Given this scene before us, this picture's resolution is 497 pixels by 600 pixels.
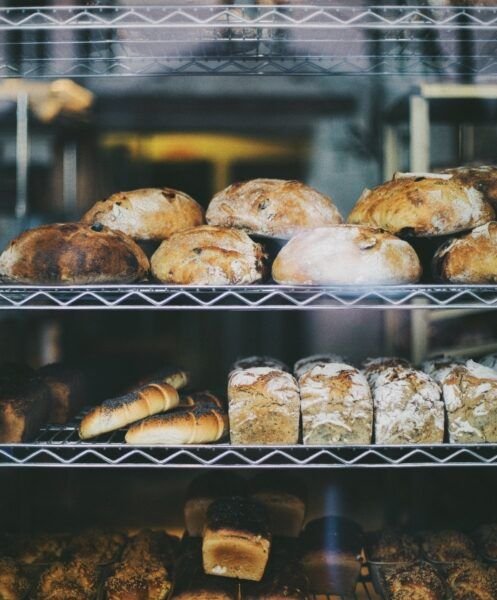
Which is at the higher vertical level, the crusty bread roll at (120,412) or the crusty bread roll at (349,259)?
the crusty bread roll at (349,259)

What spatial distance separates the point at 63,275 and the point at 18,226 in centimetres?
67

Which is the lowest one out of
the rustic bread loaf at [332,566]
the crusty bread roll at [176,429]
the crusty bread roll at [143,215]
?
the rustic bread loaf at [332,566]

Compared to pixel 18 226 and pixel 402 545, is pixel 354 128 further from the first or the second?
pixel 402 545

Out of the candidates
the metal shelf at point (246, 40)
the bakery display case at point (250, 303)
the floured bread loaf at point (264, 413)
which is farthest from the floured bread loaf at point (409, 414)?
the metal shelf at point (246, 40)

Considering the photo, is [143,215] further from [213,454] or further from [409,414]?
[409,414]

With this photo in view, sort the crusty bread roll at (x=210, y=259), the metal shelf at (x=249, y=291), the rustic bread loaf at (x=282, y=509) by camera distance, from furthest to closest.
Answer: the rustic bread loaf at (x=282, y=509) → the crusty bread roll at (x=210, y=259) → the metal shelf at (x=249, y=291)

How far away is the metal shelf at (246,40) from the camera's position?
5.39 feet

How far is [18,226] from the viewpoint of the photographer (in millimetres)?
2262

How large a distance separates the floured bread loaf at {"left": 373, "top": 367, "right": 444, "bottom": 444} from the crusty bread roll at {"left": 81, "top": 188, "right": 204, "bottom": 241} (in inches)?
28.7

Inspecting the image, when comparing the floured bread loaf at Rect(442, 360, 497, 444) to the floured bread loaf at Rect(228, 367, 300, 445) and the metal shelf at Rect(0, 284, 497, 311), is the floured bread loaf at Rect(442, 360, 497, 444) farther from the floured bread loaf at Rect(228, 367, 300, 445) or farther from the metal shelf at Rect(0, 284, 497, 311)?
the floured bread loaf at Rect(228, 367, 300, 445)

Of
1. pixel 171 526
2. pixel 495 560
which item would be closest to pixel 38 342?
pixel 171 526

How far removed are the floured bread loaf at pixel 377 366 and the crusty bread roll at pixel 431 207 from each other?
0.36 metres

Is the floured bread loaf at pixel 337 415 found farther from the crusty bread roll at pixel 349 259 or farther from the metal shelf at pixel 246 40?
the metal shelf at pixel 246 40

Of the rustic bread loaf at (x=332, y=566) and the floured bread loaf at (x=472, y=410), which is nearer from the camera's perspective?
the floured bread loaf at (x=472, y=410)
